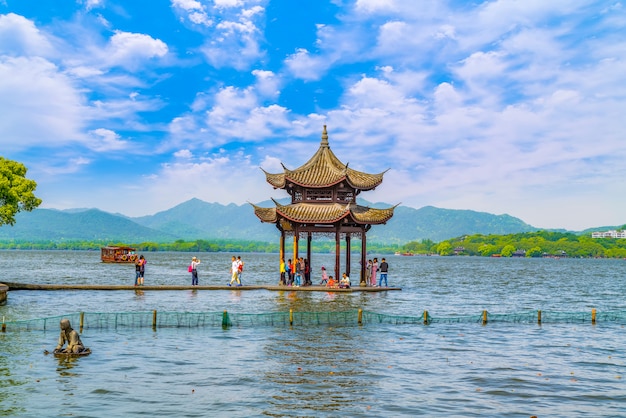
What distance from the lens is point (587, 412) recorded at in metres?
16.5

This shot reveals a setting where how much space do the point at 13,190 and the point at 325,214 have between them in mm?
21367

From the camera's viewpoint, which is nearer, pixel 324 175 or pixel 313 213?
pixel 313 213

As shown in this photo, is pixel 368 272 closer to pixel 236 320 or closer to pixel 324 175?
pixel 324 175

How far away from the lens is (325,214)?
45.6 m

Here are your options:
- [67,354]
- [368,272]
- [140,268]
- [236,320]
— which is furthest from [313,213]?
Answer: [67,354]

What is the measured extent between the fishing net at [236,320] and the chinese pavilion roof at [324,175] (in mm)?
16521

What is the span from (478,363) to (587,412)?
18.6 ft

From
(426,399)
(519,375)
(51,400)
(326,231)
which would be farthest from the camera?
(326,231)

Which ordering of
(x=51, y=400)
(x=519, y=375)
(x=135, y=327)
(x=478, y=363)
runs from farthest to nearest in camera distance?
(x=135, y=327) < (x=478, y=363) < (x=519, y=375) < (x=51, y=400)

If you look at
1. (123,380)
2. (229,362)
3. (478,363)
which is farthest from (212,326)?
(478,363)

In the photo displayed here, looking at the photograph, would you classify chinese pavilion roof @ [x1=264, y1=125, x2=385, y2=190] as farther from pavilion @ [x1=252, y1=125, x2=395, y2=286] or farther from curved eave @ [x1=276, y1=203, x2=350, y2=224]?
curved eave @ [x1=276, y1=203, x2=350, y2=224]

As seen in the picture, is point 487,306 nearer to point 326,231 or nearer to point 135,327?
point 326,231

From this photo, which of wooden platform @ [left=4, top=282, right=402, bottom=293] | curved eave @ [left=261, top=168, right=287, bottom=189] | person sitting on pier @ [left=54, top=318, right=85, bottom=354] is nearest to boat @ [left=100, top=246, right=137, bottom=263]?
wooden platform @ [left=4, top=282, right=402, bottom=293]

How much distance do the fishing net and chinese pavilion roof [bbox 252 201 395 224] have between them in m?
14.1
